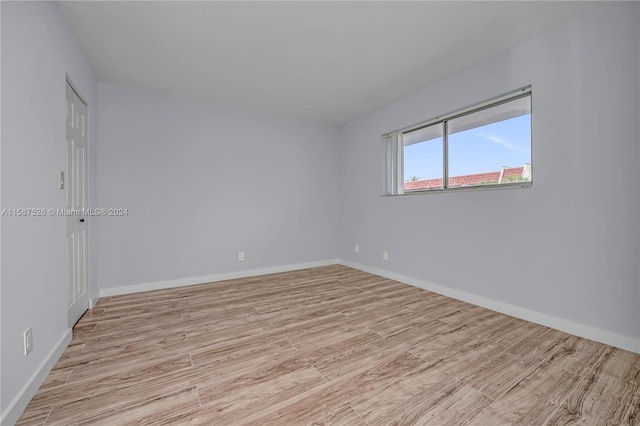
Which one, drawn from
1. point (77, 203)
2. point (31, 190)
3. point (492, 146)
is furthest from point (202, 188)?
point (492, 146)

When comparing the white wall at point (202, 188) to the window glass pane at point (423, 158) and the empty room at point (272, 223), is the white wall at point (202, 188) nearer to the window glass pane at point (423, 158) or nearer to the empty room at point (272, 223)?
the empty room at point (272, 223)

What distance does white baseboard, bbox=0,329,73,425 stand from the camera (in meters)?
1.19

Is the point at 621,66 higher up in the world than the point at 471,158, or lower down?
higher up

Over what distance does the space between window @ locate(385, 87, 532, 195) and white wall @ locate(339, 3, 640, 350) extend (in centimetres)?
13

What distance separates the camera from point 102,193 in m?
3.08

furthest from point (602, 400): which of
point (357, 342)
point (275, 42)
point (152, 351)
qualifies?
point (275, 42)

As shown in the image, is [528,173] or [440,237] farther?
[440,237]

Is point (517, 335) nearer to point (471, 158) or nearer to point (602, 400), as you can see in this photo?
point (602, 400)

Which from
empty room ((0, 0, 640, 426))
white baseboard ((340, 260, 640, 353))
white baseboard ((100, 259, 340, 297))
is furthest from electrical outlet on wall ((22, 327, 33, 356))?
white baseboard ((340, 260, 640, 353))

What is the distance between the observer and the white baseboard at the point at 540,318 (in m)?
1.90

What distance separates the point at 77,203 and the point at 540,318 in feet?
13.8

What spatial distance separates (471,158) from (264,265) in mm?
3147

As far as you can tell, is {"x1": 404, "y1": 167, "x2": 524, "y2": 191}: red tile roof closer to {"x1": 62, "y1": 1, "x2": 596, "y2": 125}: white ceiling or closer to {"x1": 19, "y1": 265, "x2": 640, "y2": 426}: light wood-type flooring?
{"x1": 62, "y1": 1, "x2": 596, "y2": 125}: white ceiling

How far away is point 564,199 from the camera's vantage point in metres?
2.16
